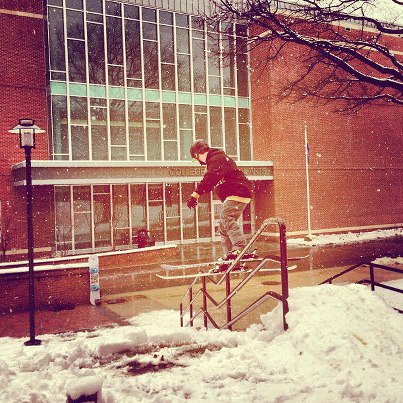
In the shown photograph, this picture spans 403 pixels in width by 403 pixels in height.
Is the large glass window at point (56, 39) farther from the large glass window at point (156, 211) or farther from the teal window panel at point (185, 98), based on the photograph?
the large glass window at point (156, 211)

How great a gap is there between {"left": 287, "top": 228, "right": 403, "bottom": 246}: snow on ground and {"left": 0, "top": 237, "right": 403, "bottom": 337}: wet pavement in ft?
6.79

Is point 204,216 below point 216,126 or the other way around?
below

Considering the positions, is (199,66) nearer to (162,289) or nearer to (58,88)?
(58,88)

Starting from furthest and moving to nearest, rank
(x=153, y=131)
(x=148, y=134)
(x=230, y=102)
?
(x=230, y=102), (x=153, y=131), (x=148, y=134)

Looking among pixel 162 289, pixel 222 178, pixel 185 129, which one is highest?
pixel 185 129

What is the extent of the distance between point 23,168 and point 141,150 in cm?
642

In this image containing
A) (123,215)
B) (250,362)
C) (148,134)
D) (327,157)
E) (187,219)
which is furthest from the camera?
(327,157)

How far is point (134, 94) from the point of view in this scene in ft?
74.2

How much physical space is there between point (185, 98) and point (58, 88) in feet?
22.8

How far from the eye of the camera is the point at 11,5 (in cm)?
1970

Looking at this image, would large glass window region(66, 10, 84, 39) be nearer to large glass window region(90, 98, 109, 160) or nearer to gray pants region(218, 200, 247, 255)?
large glass window region(90, 98, 109, 160)

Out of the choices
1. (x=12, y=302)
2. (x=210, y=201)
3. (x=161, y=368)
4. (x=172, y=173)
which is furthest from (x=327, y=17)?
(x=210, y=201)

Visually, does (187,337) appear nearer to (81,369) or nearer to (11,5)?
(81,369)

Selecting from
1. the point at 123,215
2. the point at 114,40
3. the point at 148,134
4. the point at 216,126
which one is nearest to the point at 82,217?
the point at 123,215
